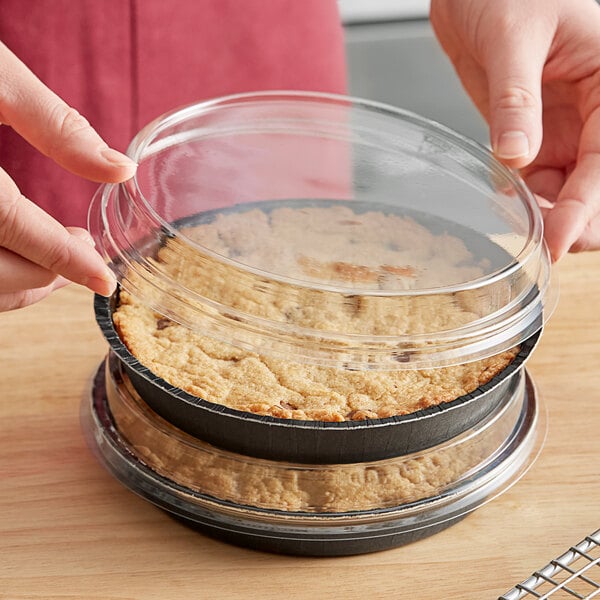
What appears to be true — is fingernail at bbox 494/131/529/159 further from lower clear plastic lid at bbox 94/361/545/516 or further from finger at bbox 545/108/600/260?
lower clear plastic lid at bbox 94/361/545/516

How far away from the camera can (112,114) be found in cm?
206

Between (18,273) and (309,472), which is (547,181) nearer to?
(309,472)

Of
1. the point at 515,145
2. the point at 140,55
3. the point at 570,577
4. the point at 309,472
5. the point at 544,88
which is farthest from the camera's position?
the point at 140,55

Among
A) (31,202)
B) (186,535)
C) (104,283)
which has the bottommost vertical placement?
(186,535)

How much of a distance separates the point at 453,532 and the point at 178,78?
1254 mm

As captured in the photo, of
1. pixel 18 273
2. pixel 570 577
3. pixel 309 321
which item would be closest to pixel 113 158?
pixel 18 273

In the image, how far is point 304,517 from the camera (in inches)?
47.1

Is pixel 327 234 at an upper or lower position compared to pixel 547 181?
upper

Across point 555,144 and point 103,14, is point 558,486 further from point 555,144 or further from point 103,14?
point 103,14

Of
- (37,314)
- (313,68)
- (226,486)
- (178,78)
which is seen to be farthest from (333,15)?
(226,486)

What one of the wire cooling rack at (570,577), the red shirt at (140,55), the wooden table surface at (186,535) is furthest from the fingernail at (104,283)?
the red shirt at (140,55)

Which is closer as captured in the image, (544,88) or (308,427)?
(308,427)

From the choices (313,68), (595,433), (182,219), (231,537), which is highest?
(182,219)

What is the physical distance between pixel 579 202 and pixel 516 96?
0.21 m
